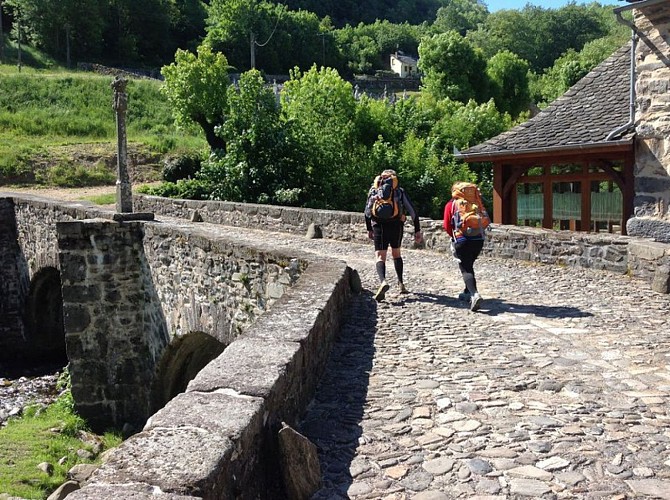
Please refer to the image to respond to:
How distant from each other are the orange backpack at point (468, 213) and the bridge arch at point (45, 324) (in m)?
13.0

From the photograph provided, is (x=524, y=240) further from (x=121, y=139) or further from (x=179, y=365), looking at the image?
(x=121, y=139)

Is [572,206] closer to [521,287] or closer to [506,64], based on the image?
[521,287]

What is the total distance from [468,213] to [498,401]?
3097mm

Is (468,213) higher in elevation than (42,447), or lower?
higher

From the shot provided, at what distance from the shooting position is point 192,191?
2452 centimetres

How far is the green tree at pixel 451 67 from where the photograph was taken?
46094mm

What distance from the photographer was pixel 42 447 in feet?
37.1

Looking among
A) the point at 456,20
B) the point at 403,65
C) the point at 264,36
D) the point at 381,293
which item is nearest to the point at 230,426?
the point at 381,293

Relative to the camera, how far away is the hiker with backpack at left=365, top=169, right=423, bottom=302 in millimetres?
7809

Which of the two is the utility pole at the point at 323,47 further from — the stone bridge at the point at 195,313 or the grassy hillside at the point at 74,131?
the stone bridge at the point at 195,313

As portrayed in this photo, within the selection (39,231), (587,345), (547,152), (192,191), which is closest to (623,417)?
(587,345)

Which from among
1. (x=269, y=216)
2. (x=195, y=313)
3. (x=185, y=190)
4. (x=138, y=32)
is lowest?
(x=195, y=313)

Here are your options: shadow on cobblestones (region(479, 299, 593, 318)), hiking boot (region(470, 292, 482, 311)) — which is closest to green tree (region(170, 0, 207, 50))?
shadow on cobblestones (region(479, 299, 593, 318))

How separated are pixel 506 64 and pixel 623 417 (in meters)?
47.9
